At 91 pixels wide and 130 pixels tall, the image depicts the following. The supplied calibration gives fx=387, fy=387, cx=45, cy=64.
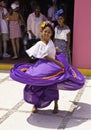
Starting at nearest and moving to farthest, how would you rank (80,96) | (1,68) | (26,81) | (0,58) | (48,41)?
(26,81) < (48,41) < (80,96) < (1,68) < (0,58)

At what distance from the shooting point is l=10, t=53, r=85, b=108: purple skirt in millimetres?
5676

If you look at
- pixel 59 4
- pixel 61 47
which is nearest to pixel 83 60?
pixel 61 47

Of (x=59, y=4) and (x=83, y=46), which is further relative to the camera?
(x=59, y=4)

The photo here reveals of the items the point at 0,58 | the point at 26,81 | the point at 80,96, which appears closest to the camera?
the point at 26,81

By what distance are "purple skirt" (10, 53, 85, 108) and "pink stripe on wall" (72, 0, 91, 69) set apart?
2734 millimetres

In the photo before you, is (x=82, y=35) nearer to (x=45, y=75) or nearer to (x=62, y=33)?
(x=62, y=33)

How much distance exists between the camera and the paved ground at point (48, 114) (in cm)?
567

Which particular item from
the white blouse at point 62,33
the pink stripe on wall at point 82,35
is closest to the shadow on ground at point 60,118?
the white blouse at point 62,33

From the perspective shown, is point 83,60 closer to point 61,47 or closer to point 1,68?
point 61,47

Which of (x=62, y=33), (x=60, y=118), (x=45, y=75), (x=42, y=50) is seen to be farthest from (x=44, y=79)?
(x=62, y=33)

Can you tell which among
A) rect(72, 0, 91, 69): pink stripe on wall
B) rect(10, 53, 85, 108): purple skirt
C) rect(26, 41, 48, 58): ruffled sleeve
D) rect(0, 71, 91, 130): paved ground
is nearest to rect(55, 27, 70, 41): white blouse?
rect(72, 0, 91, 69): pink stripe on wall

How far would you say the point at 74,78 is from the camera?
595 cm

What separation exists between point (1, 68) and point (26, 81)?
155 inches

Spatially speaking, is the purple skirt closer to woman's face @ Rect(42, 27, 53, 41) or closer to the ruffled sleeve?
the ruffled sleeve
